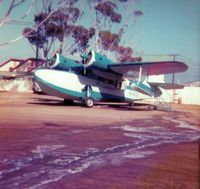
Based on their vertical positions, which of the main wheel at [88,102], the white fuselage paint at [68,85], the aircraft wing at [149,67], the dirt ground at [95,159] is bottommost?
the dirt ground at [95,159]

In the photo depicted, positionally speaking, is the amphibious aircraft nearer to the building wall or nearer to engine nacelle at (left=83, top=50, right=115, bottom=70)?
engine nacelle at (left=83, top=50, right=115, bottom=70)

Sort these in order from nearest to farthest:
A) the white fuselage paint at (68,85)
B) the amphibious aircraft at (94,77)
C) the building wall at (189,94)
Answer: the white fuselage paint at (68,85) → the amphibious aircraft at (94,77) → the building wall at (189,94)

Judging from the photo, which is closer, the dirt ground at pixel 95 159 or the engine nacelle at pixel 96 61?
the dirt ground at pixel 95 159

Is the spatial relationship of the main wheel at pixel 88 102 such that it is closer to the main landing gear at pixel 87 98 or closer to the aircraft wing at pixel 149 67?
the main landing gear at pixel 87 98

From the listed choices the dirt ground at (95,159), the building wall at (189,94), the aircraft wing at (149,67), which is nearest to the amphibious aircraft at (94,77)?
the aircraft wing at (149,67)

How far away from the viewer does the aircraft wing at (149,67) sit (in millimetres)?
19953

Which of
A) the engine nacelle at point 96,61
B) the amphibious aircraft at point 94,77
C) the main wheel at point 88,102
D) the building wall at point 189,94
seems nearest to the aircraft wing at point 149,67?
the amphibious aircraft at point 94,77

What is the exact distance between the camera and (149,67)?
2070 cm

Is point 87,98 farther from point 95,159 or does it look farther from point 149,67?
point 95,159

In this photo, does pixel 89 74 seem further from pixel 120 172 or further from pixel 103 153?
pixel 120 172

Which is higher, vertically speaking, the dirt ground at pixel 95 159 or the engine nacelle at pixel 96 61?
the engine nacelle at pixel 96 61

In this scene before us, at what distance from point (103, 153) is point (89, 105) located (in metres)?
13.9

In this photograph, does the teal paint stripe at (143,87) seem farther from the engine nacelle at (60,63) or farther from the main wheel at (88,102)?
the engine nacelle at (60,63)

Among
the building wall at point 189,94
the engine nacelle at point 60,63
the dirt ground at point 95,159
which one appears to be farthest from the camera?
the building wall at point 189,94
